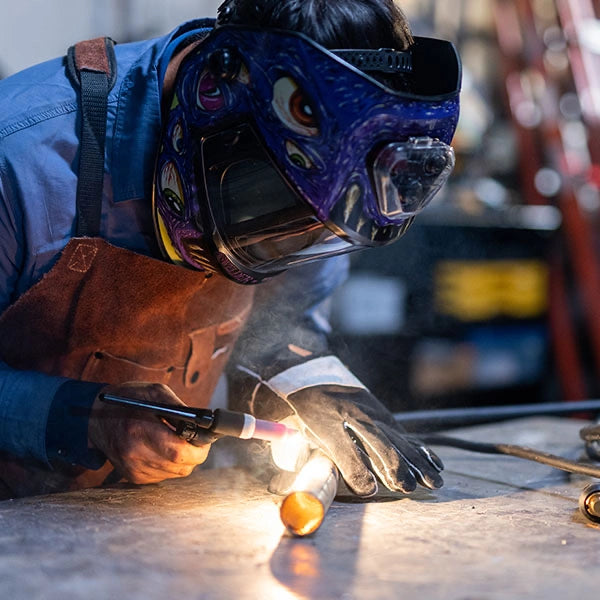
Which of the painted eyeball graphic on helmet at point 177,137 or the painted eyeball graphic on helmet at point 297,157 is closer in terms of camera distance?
the painted eyeball graphic on helmet at point 297,157

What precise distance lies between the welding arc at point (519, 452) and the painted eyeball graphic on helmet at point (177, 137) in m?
0.86

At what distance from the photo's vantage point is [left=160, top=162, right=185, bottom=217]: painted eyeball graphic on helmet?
4.20ft

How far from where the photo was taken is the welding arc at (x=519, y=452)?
1448 millimetres

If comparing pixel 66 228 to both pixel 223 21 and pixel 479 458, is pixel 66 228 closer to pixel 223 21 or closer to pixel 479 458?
pixel 223 21

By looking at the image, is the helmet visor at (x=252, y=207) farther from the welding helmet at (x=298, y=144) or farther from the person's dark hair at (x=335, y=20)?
the person's dark hair at (x=335, y=20)

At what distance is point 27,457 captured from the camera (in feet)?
4.42

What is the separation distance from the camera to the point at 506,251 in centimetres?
447

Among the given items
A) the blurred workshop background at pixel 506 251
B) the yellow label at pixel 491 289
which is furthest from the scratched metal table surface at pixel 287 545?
the yellow label at pixel 491 289

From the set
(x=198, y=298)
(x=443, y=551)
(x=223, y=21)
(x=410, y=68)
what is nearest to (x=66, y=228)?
(x=198, y=298)

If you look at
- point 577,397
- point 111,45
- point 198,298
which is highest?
point 111,45

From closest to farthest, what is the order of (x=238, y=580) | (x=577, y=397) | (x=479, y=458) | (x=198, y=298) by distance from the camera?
(x=238, y=580), (x=198, y=298), (x=479, y=458), (x=577, y=397)

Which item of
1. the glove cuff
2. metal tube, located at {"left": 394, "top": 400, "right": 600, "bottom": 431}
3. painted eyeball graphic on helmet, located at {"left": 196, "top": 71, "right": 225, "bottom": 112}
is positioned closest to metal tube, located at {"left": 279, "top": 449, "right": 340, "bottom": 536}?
the glove cuff

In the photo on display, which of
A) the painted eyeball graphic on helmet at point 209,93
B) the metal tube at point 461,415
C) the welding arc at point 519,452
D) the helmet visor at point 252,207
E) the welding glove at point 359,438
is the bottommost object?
the metal tube at point 461,415

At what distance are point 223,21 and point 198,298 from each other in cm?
50
